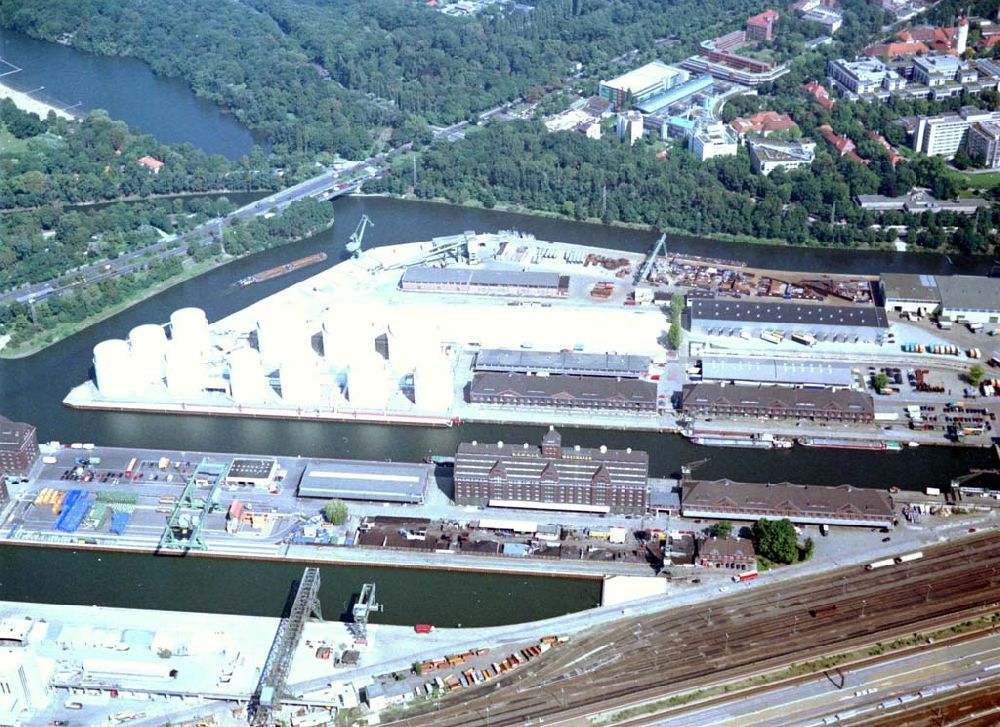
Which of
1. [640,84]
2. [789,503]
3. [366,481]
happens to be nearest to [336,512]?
[366,481]

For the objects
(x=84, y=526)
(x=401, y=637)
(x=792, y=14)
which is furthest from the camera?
(x=792, y=14)

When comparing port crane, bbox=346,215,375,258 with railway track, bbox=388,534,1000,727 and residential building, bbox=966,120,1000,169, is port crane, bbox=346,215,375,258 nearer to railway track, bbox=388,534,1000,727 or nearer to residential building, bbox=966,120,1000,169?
railway track, bbox=388,534,1000,727

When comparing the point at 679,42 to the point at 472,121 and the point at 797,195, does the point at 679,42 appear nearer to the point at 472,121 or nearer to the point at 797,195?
the point at 472,121

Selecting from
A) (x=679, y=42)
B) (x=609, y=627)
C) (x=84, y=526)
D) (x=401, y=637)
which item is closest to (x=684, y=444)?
(x=609, y=627)

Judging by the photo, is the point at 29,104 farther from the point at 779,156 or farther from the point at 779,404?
the point at 779,404

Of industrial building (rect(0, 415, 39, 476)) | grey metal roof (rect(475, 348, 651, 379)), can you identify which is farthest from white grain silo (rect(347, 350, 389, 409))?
industrial building (rect(0, 415, 39, 476))

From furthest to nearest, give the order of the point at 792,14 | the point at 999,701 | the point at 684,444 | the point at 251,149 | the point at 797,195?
the point at 792,14 → the point at 251,149 → the point at 797,195 → the point at 684,444 → the point at 999,701

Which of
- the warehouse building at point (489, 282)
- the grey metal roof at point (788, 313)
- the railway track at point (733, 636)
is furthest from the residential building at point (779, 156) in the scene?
the railway track at point (733, 636)
